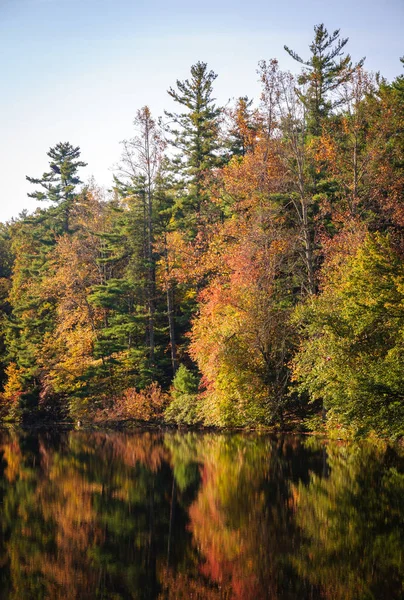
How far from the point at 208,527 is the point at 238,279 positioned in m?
22.5

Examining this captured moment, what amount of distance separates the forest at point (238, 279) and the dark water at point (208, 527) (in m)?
4.62

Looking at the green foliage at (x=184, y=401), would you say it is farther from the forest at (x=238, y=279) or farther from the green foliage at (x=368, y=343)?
the green foliage at (x=368, y=343)

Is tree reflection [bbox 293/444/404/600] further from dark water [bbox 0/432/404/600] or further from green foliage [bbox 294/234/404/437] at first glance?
green foliage [bbox 294/234/404/437]

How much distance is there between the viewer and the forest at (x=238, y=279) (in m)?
22.2

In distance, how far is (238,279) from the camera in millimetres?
34812

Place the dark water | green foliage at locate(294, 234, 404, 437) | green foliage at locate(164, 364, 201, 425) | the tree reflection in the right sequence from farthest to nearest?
green foliage at locate(164, 364, 201, 425) < green foliage at locate(294, 234, 404, 437) < the dark water < the tree reflection

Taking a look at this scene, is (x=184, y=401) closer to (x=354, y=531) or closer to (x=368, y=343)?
(x=368, y=343)

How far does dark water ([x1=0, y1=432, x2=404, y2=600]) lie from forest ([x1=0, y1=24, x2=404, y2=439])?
4.62m

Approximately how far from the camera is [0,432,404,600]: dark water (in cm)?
962

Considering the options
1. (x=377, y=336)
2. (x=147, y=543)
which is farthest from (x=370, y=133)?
(x=147, y=543)

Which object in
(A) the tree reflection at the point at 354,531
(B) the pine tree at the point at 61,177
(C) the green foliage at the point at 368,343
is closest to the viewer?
(A) the tree reflection at the point at 354,531

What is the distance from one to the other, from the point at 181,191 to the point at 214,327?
857 inches

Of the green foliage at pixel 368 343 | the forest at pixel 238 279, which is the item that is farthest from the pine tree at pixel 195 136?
the green foliage at pixel 368 343

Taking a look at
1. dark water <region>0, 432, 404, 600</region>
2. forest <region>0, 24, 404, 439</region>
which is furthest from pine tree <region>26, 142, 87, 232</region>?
dark water <region>0, 432, 404, 600</region>
